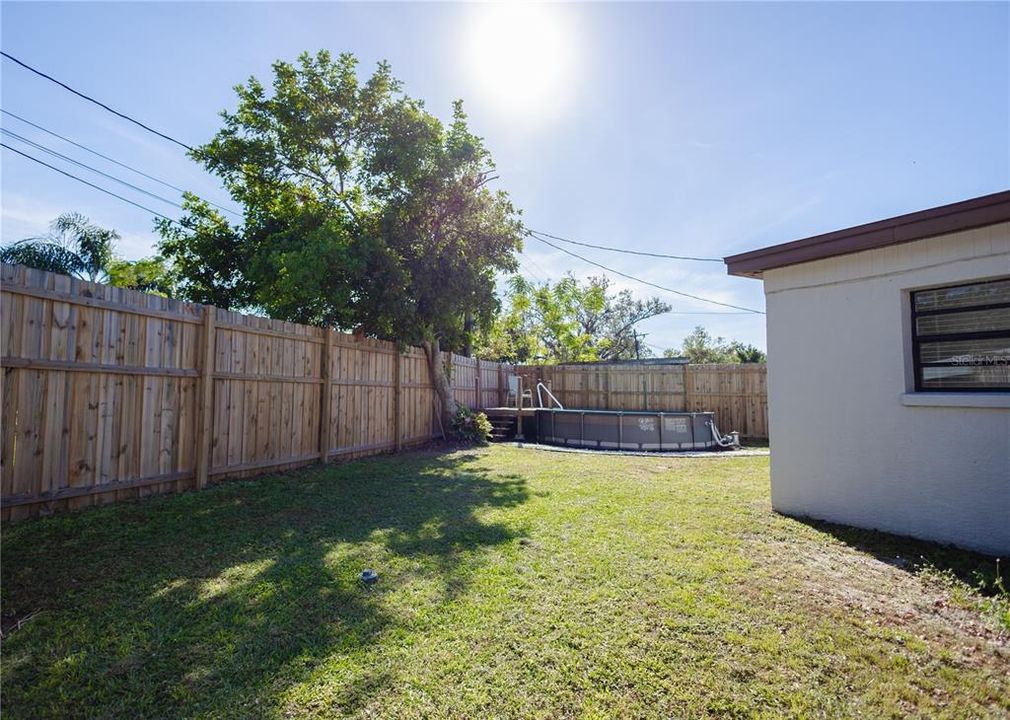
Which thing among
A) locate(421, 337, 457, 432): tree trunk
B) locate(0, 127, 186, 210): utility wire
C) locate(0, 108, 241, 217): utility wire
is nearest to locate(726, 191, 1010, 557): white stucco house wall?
locate(421, 337, 457, 432): tree trunk

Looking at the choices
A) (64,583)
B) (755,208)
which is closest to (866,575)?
(64,583)

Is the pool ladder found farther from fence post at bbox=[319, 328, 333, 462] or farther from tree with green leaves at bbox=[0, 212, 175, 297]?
tree with green leaves at bbox=[0, 212, 175, 297]

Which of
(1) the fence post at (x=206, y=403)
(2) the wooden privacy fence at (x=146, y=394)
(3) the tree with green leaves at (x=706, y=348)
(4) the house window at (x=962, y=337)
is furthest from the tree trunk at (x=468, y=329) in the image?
(3) the tree with green leaves at (x=706, y=348)

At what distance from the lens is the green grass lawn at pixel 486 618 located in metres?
1.85

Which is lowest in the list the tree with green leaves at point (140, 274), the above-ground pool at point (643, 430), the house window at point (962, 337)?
the above-ground pool at point (643, 430)

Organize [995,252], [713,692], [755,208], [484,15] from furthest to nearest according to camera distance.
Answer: [755,208] → [484,15] → [995,252] → [713,692]

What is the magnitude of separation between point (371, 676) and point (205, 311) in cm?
488

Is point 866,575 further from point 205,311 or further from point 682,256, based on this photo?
point 682,256

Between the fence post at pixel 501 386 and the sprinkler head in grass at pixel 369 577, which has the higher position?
the fence post at pixel 501 386

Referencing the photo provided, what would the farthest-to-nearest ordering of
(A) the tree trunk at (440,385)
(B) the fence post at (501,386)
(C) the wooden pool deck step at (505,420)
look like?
(B) the fence post at (501,386)
(C) the wooden pool deck step at (505,420)
(A) the tree trunk at (440,385)

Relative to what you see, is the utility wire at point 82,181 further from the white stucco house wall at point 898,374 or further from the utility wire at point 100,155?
the white stucco house wall at point 898,374

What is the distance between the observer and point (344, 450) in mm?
7590

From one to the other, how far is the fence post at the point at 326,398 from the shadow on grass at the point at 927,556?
6528 mm

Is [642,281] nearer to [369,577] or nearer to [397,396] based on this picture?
Result: [397,396]
